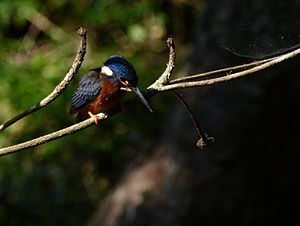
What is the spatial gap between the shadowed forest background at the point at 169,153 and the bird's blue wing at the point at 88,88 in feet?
2.66

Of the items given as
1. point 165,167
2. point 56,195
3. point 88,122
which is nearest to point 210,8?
point 165,167

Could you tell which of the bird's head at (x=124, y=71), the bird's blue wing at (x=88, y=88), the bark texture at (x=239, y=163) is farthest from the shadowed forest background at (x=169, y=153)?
the bird's head at (x=124, y=71)

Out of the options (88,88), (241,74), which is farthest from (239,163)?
(241,74)

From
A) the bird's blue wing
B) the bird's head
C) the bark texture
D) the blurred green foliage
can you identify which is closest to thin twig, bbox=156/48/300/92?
the bird's head

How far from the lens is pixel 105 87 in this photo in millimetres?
2602

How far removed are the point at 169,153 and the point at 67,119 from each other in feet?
4.35

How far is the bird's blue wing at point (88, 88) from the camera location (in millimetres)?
2701

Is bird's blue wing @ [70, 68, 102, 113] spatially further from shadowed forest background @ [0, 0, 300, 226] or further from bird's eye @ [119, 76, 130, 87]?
shadowed forest background @ [0, 0, 300, 226]

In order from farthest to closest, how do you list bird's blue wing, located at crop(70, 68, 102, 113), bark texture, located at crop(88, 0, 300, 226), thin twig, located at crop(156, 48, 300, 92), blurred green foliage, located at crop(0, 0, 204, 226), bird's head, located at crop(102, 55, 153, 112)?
blurred green foliage, located at crop(0, 0, 204, 226) < bark texture, located at crop(88, 0, 300, 226) < bird's blue wing, located at crop(70, 68, 102, 113) < bird's head, located at crop(102, 55, 153, 112) < thin twig, located at crop(156, 48, 300, 92)

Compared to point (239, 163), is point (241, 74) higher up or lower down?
higher up

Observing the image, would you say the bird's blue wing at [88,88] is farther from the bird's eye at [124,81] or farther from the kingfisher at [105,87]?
the bird's eye at [124,81]

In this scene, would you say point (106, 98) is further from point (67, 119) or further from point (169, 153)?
point (67, 119)

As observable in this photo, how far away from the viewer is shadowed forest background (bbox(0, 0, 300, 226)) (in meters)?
4.15

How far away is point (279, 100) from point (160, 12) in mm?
2384
